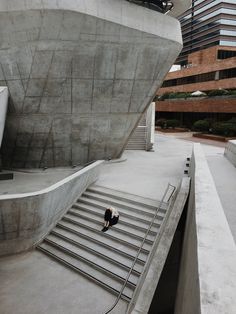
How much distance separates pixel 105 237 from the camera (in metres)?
10.4

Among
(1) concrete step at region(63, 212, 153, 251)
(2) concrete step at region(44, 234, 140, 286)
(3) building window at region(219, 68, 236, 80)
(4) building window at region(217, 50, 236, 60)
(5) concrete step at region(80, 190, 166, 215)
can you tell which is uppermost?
(4) building window at region(217, 50, 236, 60)

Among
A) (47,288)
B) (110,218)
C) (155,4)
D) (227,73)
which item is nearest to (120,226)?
(110,218)

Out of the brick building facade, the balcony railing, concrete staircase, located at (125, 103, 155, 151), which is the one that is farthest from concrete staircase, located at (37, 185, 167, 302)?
the brick building facade

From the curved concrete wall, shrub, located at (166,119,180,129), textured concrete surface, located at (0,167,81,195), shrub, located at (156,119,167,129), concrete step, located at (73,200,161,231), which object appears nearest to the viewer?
concrete step, located at (73,200,161,231)

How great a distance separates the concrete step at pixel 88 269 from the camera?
8.47m

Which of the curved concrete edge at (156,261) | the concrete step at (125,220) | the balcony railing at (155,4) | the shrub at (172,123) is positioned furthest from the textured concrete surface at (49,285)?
the shrub at (172,123)

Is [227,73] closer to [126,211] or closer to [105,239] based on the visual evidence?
[126,211]

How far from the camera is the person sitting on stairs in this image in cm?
1052

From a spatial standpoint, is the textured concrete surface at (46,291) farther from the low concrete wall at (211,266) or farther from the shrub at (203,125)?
the shrub at (203,125)

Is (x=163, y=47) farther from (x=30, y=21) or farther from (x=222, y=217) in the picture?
(x=222, y=217)

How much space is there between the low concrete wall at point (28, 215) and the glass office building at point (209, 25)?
87398 mm

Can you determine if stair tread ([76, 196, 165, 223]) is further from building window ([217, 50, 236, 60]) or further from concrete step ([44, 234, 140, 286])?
building window ([217, 50, 236, 60])

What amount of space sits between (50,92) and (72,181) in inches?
196

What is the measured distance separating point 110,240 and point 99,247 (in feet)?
1.48
